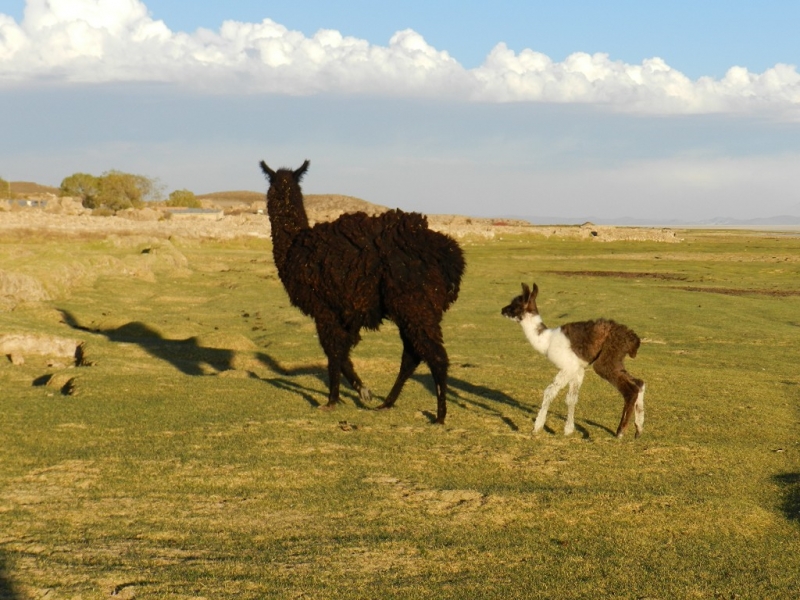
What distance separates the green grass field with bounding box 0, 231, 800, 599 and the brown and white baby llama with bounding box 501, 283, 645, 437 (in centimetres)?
36

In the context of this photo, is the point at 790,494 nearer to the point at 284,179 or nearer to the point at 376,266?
the point at 376,266

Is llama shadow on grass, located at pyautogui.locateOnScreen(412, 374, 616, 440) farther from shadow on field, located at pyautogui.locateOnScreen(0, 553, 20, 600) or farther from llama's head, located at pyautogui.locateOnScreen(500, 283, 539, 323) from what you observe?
shadow on field, located at pyautogui.locateOnScreen(0, 553, 20, 600)

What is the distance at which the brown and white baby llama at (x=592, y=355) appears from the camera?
33.4 ft

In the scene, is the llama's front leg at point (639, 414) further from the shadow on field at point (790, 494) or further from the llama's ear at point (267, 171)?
the llama's ear at point (267, 171)

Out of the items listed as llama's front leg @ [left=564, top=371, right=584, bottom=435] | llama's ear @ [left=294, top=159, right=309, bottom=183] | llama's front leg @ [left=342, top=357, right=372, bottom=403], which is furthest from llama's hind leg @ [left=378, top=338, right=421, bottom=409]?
llama's ear @ [left=294, top=159, right=309, bottom=183]

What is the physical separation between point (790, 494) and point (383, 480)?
13.0 ft

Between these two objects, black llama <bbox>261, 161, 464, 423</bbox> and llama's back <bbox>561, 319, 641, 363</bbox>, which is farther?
black llama <bbox>261, 161, 464, 423</bbox>

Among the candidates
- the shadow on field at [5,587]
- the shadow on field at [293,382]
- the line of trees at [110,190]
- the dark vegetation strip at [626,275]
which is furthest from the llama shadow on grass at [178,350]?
the line of trees at [110,190]

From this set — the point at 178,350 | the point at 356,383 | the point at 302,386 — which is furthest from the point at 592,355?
the point at 178,350

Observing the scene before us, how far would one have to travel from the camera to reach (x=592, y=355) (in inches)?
405

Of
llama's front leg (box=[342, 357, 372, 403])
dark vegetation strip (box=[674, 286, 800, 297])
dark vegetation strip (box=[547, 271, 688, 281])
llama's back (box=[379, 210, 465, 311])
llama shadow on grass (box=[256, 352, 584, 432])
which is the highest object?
llama's back (box=[379, 210, 465, 311])

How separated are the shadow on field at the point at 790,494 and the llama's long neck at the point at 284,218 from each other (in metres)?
7.20

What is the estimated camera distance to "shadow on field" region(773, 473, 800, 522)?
7.79 m

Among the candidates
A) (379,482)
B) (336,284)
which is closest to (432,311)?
(336,284)
